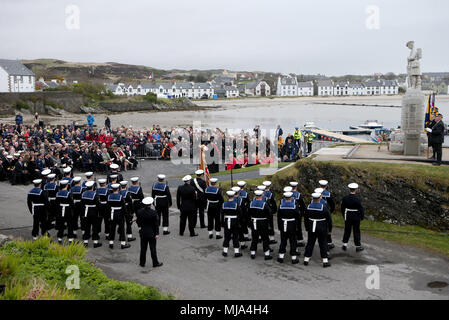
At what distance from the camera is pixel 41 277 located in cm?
849

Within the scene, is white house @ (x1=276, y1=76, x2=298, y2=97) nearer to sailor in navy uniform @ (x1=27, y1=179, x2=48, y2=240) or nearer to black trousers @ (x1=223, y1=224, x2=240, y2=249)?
sailor in navy uniform @ (x1=27, y1=179, x2=48, y2=240)

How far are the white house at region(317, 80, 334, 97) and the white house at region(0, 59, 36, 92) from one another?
4434 inches

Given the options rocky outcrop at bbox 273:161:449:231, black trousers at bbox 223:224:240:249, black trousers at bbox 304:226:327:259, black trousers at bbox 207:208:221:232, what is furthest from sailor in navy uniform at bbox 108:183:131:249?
rocky outcrop at bbox 273:161:449:231

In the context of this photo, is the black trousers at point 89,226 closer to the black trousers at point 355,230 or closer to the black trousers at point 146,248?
the black trousers at point 146,248

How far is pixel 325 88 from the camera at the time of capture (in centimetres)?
16938

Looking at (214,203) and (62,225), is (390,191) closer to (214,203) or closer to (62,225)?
(214,203)

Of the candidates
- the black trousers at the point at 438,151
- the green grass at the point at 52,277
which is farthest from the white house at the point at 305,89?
the green grass at the point at 52,277

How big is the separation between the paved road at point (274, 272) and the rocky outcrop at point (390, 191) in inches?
58.1

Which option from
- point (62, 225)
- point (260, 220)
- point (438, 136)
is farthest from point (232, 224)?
point (438, 136)

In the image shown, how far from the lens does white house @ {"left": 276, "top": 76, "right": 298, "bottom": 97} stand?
541 feet

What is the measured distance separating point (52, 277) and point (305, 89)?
533ft

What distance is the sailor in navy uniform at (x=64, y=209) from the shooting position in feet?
41.1
